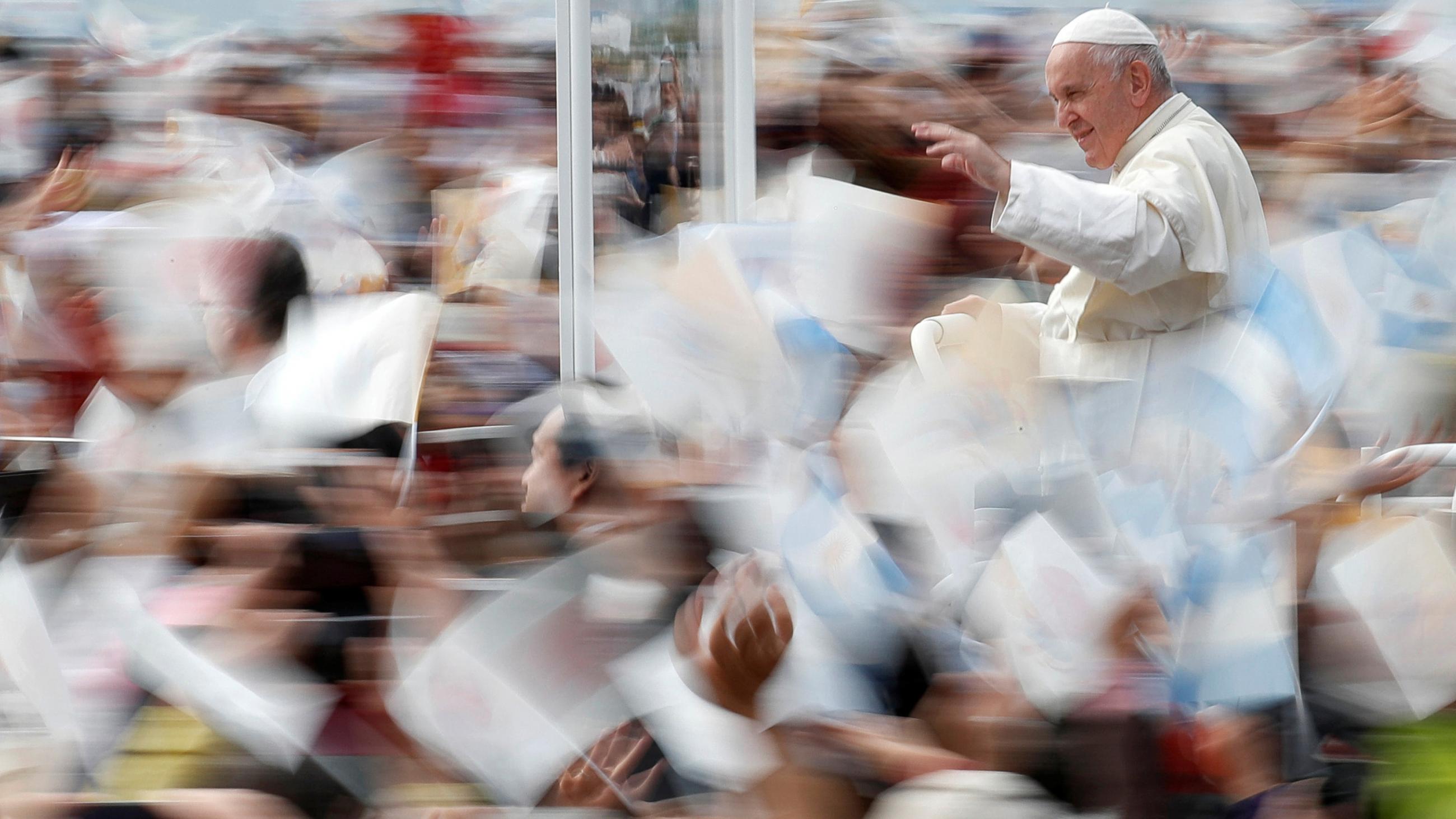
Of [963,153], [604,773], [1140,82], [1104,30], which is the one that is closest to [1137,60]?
[1140,82]

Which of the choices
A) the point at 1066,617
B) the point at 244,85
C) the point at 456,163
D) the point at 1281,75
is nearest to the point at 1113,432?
the point at 1066,617

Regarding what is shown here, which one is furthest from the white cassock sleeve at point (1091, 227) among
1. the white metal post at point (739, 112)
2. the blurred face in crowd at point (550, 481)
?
the blurred face in crowd at point (550, 481)

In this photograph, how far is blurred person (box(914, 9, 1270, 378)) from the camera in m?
0.83

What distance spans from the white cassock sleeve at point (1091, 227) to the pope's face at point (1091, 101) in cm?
6

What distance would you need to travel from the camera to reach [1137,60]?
98 cm

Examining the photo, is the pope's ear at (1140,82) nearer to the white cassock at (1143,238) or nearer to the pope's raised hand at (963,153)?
the white cassock at (1143,238)

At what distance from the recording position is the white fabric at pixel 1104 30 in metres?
0.83

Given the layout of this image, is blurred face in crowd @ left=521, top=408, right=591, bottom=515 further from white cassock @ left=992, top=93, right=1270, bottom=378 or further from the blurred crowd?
white cassock @ left=992, top=93, right=1270, bottom=378

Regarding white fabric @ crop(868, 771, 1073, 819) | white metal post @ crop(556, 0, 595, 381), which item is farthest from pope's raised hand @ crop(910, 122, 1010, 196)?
white fabric @ crop(868, 771, 1073, 819)

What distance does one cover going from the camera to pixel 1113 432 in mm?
778

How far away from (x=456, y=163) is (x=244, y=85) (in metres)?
0.17

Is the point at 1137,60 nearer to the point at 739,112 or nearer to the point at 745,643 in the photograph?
the point at 739,112

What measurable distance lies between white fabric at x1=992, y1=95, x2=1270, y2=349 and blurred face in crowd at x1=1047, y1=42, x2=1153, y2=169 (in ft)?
0.07

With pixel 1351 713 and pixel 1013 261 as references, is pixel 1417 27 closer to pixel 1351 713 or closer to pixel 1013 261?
pixel 1013 261
